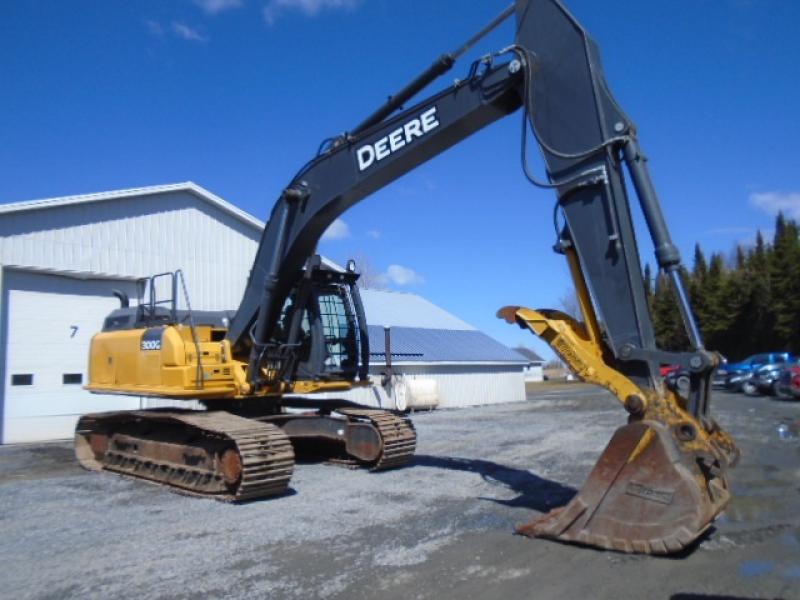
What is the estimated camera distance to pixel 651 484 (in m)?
5.88

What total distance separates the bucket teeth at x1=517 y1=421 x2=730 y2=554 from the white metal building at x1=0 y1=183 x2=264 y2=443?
15.2m

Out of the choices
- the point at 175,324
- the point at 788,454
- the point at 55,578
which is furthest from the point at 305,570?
the point at 788,454

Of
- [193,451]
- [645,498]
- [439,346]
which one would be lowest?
[645,498]

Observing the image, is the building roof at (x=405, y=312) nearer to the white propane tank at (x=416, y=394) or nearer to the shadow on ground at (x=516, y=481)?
the white propane tank at (x=416, y=394)

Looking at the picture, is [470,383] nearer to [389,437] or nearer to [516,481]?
[389,437]

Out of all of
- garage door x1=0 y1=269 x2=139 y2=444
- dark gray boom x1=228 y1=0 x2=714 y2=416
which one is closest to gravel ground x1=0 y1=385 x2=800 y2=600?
dark gray boom x1=228 y1=0 x2=714 y2=416

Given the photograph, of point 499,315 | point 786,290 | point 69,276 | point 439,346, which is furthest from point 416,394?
point 786,290

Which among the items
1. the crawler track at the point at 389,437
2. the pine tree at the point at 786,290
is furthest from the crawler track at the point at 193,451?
the pine tree at the point at 786,290

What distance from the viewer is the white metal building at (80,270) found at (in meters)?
17.3

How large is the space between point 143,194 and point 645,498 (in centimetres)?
1717

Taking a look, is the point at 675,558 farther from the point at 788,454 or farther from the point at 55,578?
the point at 788,454

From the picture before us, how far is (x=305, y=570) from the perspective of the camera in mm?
6023

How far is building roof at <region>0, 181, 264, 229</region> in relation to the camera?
56.7ft

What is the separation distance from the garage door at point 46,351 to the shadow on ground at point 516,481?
10059 mm
